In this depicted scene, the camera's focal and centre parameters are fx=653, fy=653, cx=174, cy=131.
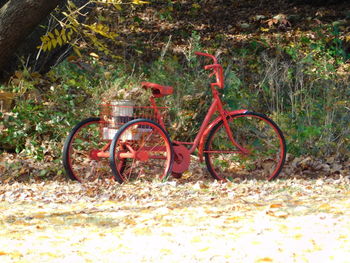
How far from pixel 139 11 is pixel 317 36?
12.7ft

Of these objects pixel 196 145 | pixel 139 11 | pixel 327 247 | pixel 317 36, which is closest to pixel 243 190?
pixel 196 145

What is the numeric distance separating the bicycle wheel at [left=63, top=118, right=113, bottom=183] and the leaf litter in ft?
0.96

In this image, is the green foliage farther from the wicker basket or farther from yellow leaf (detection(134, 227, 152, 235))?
yellow leaf (detection(134, 227, 152, 235))

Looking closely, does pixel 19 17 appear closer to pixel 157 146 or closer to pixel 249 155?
pixel 157 146

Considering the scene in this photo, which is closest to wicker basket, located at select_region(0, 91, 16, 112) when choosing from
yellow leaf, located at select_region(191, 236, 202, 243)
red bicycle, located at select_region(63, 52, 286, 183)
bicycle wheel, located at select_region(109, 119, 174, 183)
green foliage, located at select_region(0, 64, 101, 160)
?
green foliage, located at select_region(0, 64, 101, 160)

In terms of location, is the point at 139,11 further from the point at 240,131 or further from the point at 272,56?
the point at 240,131

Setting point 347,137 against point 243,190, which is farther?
point 347,137

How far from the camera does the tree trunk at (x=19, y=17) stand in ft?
24.1

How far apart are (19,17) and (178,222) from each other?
4049 mm

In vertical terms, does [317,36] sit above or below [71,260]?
above

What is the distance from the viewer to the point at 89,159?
738 centimetres

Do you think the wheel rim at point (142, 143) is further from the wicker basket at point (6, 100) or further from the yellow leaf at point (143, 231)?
the wicker basket at point (6, 100)

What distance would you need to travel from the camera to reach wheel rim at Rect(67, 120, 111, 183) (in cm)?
687

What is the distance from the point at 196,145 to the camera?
20.5 ft
